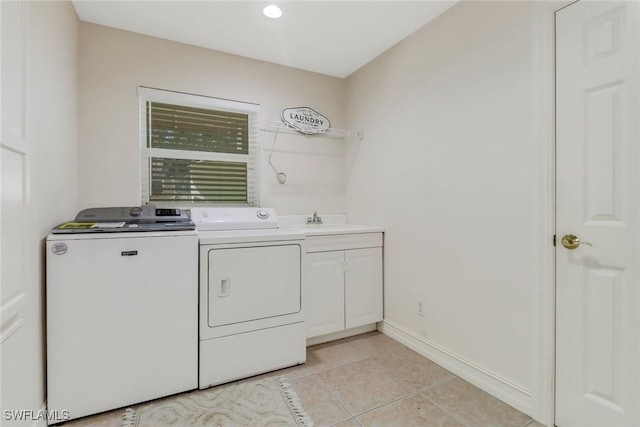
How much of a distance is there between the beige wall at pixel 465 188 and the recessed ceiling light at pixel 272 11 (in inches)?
41.0

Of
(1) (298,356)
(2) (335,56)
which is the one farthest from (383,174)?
(1) (298,356)

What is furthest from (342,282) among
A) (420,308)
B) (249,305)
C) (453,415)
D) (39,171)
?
(39,171)

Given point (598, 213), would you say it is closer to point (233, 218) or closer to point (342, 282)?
point (342, 282)

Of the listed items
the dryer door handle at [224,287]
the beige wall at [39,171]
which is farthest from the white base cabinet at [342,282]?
the beige wall at [39,171]

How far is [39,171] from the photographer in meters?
1.49

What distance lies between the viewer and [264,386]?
6.31ft

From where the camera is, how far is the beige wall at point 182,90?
2295 millimetres

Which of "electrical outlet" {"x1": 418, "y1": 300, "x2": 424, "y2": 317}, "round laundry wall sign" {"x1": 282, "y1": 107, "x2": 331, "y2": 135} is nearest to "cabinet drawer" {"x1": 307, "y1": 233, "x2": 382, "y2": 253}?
"electrical outlet" {"x1": 418, "y1": 300, "x2": 424, "y2": 317}

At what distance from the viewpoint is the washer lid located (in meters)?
2.41

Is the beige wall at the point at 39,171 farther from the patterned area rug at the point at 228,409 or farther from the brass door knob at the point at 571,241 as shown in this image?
the brass door knob at the point at 571,241

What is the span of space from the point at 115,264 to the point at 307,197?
1.82m

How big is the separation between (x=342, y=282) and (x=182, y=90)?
2.11 meters

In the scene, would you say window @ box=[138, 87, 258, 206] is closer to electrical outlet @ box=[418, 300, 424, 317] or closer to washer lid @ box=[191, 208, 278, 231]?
washer lid @ box=[191, 208, 278, 231]

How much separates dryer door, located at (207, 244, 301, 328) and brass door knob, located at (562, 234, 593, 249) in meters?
1.53
